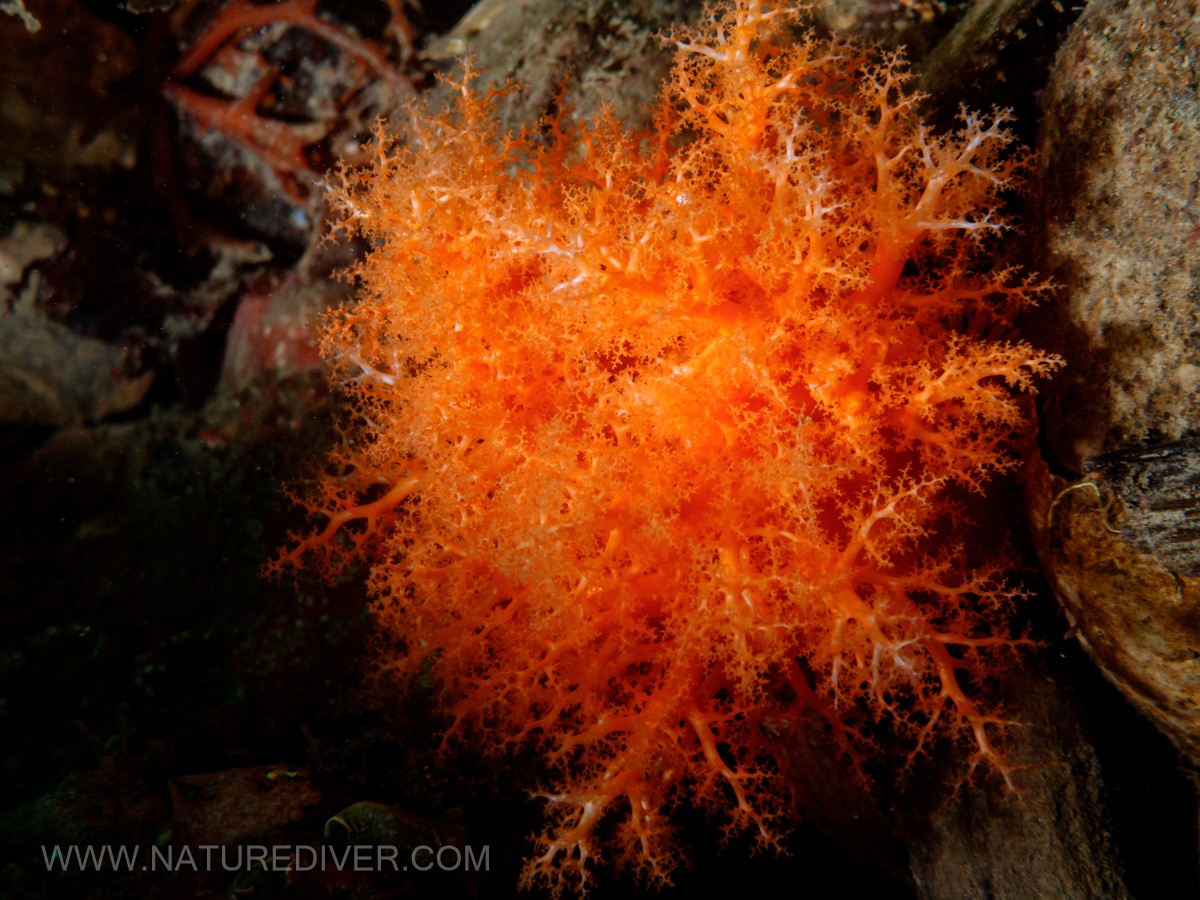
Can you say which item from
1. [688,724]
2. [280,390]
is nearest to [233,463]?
[280,390]

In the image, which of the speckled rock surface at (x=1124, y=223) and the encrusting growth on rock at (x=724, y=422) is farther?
the encrusting growth on rock at (x=724, y=422)

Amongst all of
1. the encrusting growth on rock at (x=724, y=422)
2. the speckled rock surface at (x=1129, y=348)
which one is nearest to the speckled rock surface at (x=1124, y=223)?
the speckled rock surface at (x=1129, y=348)

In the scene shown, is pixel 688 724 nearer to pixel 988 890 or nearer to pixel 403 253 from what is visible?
pixel 988 890

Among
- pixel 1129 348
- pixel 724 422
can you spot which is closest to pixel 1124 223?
pixel 1129 348

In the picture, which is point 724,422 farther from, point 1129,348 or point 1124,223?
point 1124,223

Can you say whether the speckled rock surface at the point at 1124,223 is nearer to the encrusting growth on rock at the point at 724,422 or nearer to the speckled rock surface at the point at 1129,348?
the speckled rock surface at the point at 1129,348

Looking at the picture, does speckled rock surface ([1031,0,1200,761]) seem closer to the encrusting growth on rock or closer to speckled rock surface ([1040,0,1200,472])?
speckled rock surface ([1040,0,1200,472])

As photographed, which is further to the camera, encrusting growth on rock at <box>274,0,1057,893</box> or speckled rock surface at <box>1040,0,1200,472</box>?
encrusting growth on rock at <box>274,0,1057,893</box>

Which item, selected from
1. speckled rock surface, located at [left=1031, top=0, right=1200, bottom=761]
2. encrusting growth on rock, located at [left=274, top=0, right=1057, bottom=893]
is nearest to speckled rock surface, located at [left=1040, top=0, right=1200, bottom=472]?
speckled rock surface, located at [left=1031, top=0, right=1200, bottom=761]
